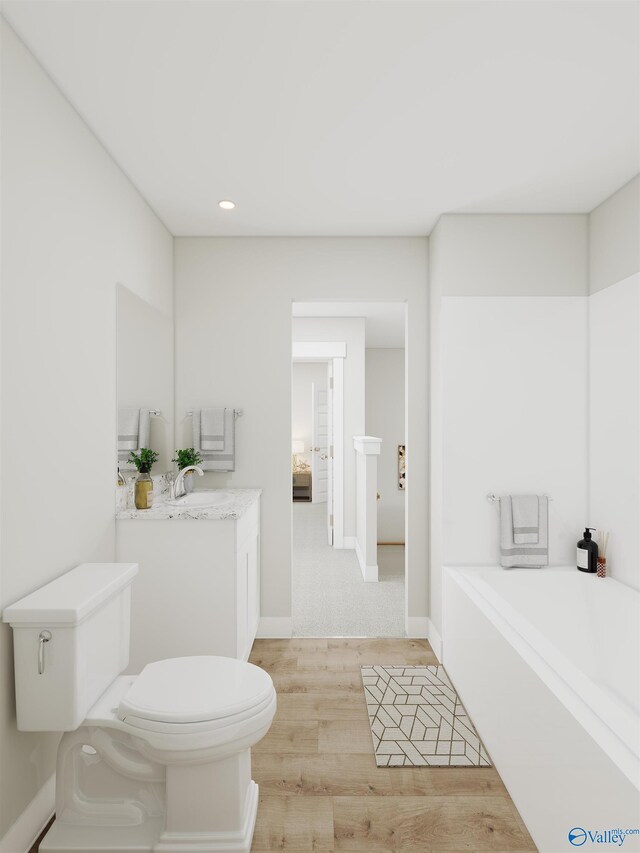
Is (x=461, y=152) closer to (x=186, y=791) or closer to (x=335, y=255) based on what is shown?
(x=335, y=255)

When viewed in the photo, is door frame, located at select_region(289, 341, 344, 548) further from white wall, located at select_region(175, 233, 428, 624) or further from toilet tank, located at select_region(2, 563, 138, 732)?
toilet tank, located at select_region(2, 563, 138, 732)

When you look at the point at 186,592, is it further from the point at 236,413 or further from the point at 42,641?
the point at 236,413

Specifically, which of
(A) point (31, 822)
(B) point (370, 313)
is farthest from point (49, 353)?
(B) point (370, 313)

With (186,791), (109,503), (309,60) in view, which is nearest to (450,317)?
(309,60)

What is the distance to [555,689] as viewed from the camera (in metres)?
1.65

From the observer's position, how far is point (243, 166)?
2455 mm

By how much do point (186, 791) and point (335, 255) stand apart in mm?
2858

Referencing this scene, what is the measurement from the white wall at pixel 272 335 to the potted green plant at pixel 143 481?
2.13 feet

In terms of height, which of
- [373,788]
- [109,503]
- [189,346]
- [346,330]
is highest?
[346,330]

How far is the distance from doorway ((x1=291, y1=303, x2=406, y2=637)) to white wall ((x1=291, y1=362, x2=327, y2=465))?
74cm

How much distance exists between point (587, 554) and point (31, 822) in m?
2.69

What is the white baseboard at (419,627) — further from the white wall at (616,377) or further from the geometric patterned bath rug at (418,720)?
the white wall at (616,377)

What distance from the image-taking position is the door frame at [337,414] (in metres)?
5.55

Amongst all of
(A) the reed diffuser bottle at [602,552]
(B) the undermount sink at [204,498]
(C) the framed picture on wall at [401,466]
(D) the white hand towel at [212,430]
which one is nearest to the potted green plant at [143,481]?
(B) the undermount sink at [204,498]
